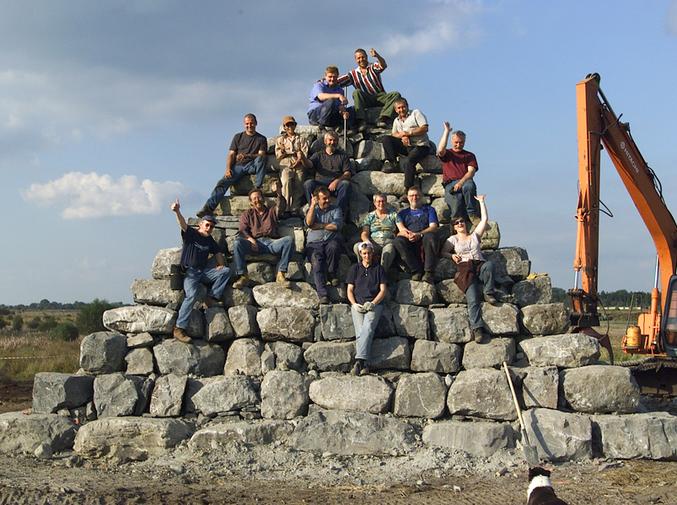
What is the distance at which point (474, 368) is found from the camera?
9.24 metres

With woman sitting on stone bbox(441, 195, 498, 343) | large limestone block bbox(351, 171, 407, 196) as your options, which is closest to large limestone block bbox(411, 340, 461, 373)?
woman sitting on stone bbox(441, 195, 498, 343)

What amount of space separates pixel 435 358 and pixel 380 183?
306cm

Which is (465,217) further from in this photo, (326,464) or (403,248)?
(326,464)

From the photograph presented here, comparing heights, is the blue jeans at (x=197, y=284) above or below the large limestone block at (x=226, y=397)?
above

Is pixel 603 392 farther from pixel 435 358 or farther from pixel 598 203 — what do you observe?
pixel 598 203

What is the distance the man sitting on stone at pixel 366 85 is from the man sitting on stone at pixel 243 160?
71.9 inches

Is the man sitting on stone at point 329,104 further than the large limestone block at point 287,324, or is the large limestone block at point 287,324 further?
the man sitting on stone at point 329,104

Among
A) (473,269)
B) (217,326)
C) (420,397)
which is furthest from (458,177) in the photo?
(217,326)

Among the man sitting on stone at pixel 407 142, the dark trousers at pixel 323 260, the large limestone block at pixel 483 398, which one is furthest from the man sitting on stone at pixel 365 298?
the man sitting on stone at pixel 407 142

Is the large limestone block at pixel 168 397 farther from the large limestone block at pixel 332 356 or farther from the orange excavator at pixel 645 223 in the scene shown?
the orange excavator at pixel 645 223

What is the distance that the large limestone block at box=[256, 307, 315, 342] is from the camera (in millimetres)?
9516

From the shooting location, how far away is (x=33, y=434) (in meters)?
8.82

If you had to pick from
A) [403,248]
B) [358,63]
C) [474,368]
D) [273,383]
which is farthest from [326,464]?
[358,63]

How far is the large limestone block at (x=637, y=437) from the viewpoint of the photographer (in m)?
8.40
